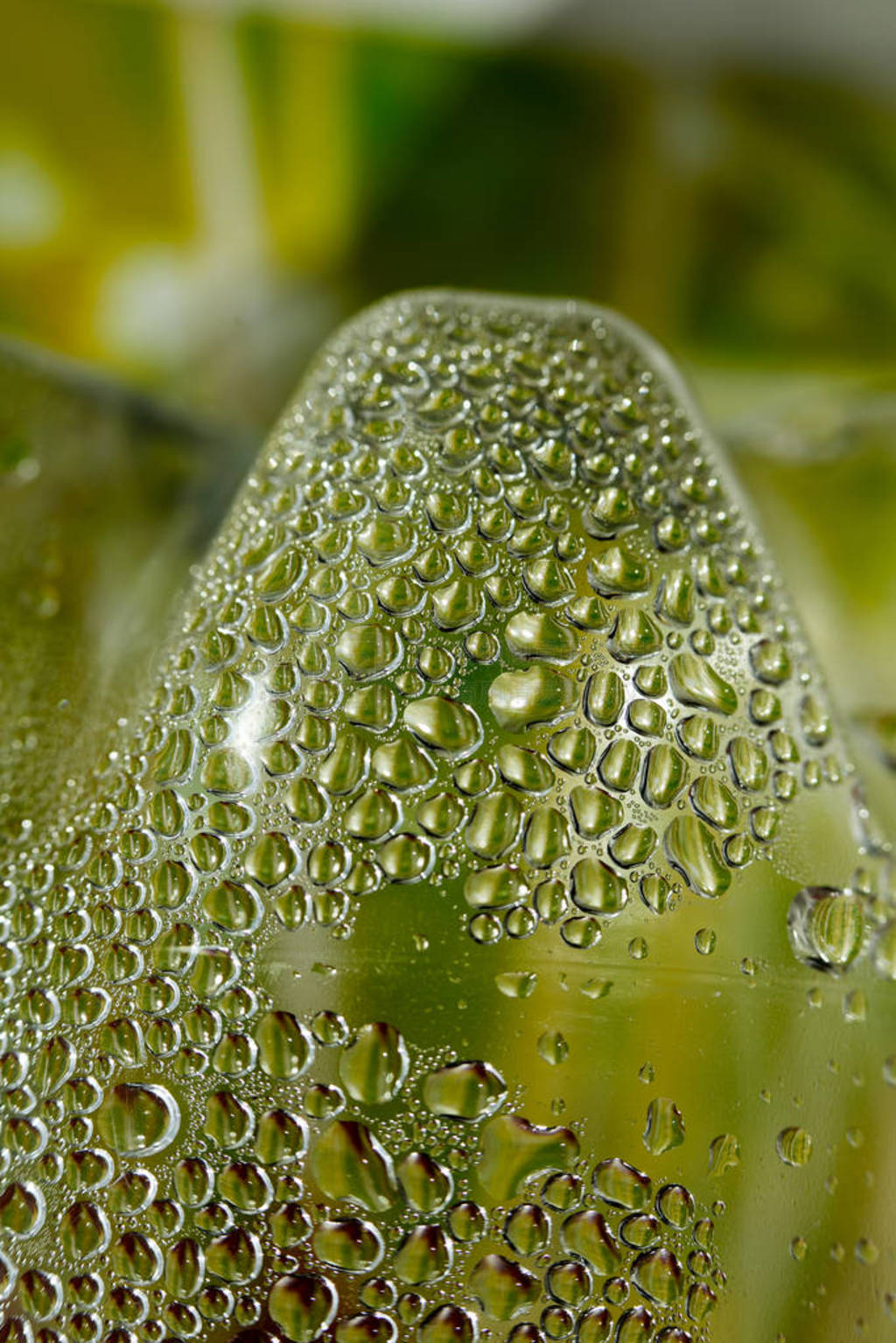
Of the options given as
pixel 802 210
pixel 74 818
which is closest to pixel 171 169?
pixel 802 210

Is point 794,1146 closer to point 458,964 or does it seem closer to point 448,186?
point 458,964

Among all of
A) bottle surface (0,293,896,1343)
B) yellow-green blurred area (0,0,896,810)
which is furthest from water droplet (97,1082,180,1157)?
yellow-green blurred area (0,0,896,810)

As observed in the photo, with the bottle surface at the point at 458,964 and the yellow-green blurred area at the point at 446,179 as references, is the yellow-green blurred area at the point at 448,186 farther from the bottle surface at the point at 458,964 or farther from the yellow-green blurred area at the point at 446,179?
the bottle surface at the point at 458,964

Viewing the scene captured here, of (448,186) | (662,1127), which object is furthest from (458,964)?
(448,186)

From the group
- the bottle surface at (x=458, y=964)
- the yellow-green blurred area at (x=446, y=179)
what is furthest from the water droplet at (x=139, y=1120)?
the yellow-green blurred area at (x=446, y=179)

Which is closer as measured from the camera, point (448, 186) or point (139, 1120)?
point (139, 1120)

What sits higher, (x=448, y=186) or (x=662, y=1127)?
(x=448, y=186)
